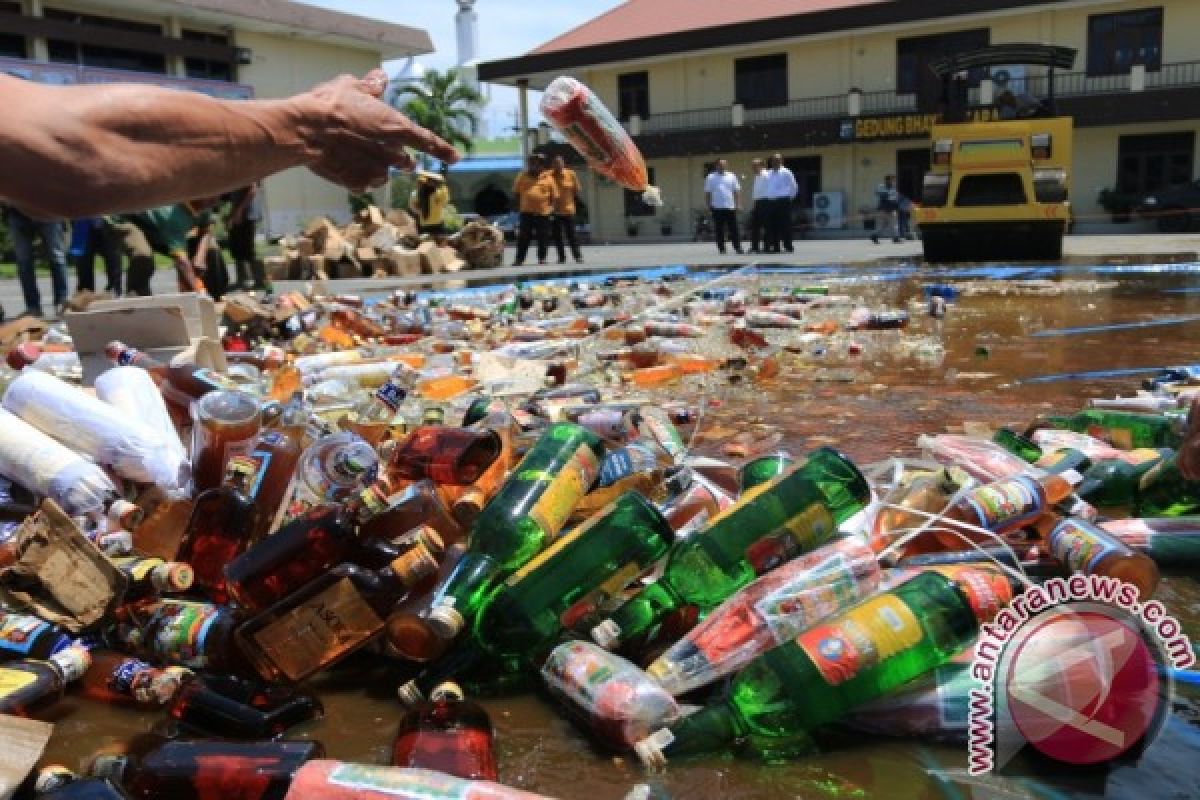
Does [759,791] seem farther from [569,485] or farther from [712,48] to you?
[712,48]

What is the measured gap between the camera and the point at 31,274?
941 cm

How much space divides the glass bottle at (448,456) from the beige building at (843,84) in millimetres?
24790

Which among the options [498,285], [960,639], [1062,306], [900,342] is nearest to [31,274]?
[498,285]

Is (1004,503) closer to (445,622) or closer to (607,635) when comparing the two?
(607,635)

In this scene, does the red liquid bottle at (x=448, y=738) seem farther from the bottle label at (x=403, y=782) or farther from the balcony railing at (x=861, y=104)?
the balcony railing at (x=861, y=104)

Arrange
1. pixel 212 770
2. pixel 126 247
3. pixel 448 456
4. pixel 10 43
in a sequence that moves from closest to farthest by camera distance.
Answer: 1. pixel 212 770
2. pixel 448 456
3. pixel 126 247
4. pixel 10 43

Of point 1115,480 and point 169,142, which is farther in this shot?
point 1115,480

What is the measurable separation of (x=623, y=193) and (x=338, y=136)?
102 feet

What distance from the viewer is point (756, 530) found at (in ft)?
6.59

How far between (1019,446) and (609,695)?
168cm

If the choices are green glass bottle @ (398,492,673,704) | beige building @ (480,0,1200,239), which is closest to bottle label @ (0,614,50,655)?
green glass bottle @ (398,492,673,704)

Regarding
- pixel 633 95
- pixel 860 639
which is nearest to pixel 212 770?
pixel 860 639

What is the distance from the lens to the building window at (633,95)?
32125mm

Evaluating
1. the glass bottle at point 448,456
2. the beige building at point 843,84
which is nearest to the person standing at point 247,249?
the glass bottle at point 448,456
